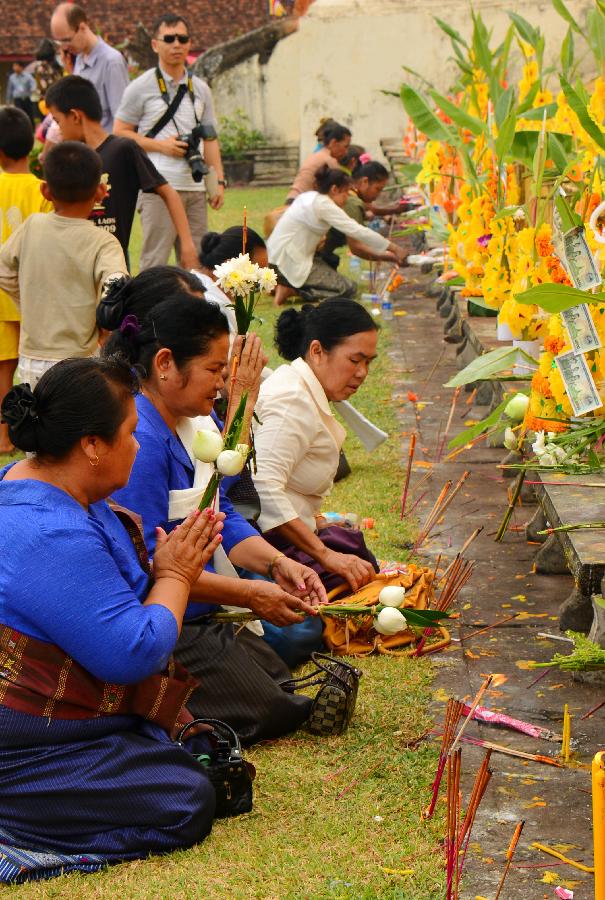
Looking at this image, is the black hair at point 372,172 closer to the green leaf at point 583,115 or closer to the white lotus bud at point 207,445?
the green leaf at point 583,115

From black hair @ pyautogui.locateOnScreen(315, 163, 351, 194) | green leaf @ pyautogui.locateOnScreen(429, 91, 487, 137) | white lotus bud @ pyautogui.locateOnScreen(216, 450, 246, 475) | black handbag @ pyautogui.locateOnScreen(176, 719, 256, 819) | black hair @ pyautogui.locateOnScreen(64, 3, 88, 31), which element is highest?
black hair @ pyautogui.locateOnScreen(64, 3, 88, 31)

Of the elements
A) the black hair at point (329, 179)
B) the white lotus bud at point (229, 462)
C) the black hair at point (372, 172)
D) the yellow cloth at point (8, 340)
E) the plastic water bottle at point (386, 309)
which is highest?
the white lotus bud at point (229, 462)

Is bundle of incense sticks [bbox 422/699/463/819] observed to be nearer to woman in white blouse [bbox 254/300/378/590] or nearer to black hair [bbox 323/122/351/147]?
woman in white blouse [bbox 254/300/378/590]

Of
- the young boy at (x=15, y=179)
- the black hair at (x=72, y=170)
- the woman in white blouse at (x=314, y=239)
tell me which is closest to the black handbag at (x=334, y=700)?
the black hair at (x=72, y=170)

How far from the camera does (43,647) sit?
2.80m

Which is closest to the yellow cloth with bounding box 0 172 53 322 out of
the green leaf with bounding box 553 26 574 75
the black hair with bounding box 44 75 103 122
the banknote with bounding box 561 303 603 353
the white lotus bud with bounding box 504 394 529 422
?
the black hair with bounding box 44 75 103 122

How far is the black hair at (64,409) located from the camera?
2779 mm

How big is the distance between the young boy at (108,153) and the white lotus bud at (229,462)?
2.96 m

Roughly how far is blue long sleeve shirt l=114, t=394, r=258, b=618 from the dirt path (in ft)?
3.16

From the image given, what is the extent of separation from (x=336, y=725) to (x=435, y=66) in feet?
42.2

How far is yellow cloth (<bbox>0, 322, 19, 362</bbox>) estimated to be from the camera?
6.46m

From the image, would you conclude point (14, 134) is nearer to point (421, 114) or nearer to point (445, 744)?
point (421, 114)

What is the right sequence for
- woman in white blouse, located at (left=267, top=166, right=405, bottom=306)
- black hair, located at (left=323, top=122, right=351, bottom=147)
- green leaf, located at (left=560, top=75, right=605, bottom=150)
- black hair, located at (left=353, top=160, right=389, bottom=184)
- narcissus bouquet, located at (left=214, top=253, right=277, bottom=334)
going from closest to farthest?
narcissus bouquet, located at (left=214, top=253, right=277, bottom=334) < green leaf, located at (left=560, top=75, right=605, bottom=150) < woman in white blouse, located at (left=267, top=166, right=405, bottom=306) < black hair, located at (left=323, top=122, right=351, bottom=147) < black hair, located at (left=353, top=160, right=389, bottom=184)

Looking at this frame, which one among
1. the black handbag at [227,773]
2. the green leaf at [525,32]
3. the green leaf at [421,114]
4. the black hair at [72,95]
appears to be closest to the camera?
the black handbag at [227,773]
